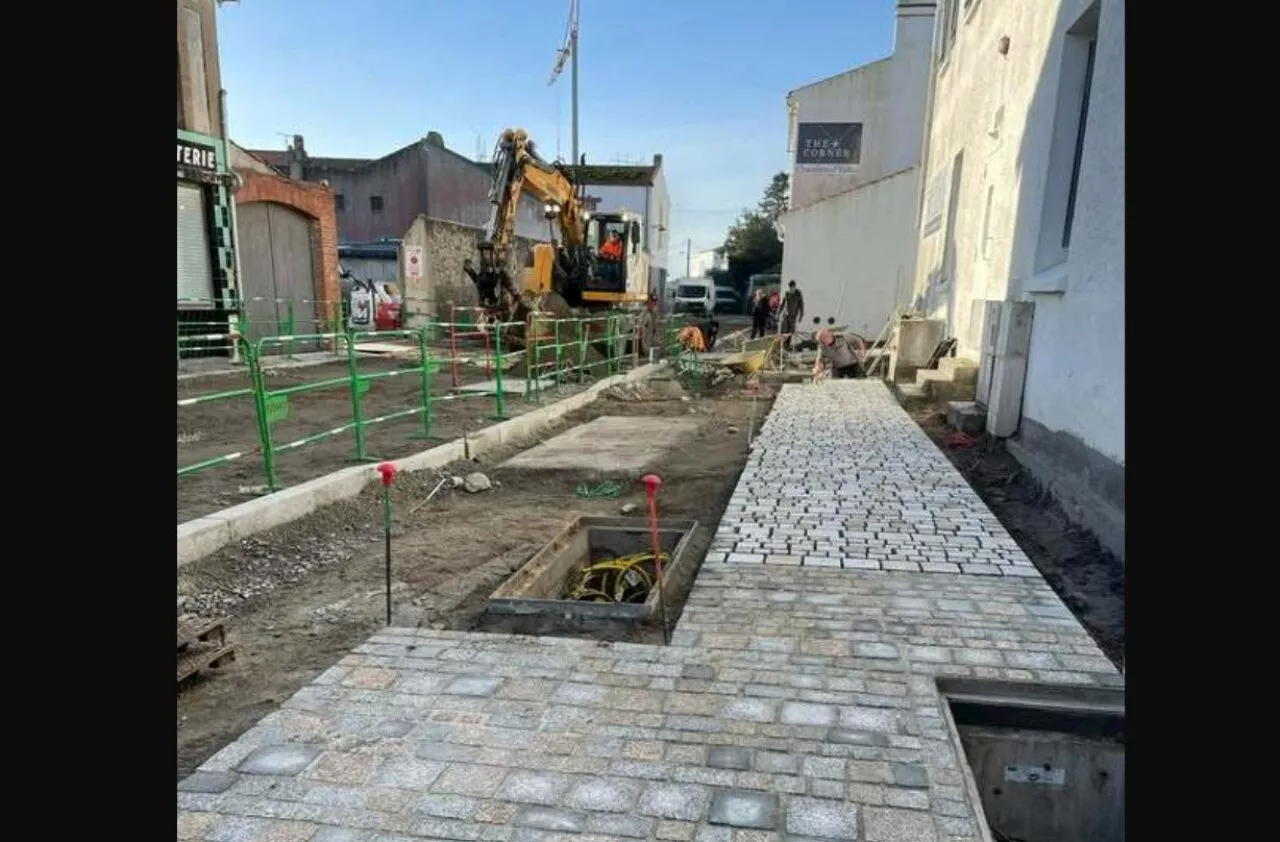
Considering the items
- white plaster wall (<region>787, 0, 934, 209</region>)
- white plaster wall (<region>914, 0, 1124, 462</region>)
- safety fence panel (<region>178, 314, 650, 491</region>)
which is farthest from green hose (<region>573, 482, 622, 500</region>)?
white plaster wall (<region>787, 0, 934, 209</region>)

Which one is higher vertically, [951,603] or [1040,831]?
[951,603]

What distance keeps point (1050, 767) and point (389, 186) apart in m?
42.0

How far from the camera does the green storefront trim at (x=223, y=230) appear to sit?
14.3 metres

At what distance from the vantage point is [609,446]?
30.2 feet

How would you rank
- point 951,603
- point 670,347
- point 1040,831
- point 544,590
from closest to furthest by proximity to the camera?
point 1040,831 < point 951,603 < point 544,590 < point 670,347

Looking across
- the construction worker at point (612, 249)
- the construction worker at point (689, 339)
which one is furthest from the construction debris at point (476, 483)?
the construction worker at point (689, 339)

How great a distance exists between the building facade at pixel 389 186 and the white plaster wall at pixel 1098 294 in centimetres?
3463

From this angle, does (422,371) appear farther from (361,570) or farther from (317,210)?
(317,210)

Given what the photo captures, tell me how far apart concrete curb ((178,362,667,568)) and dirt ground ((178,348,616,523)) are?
366 mm

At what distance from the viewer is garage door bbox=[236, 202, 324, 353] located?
55.4ft

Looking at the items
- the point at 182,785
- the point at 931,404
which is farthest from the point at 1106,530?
the point at 931,404

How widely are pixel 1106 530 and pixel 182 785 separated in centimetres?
536

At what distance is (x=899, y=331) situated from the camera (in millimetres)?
13984
